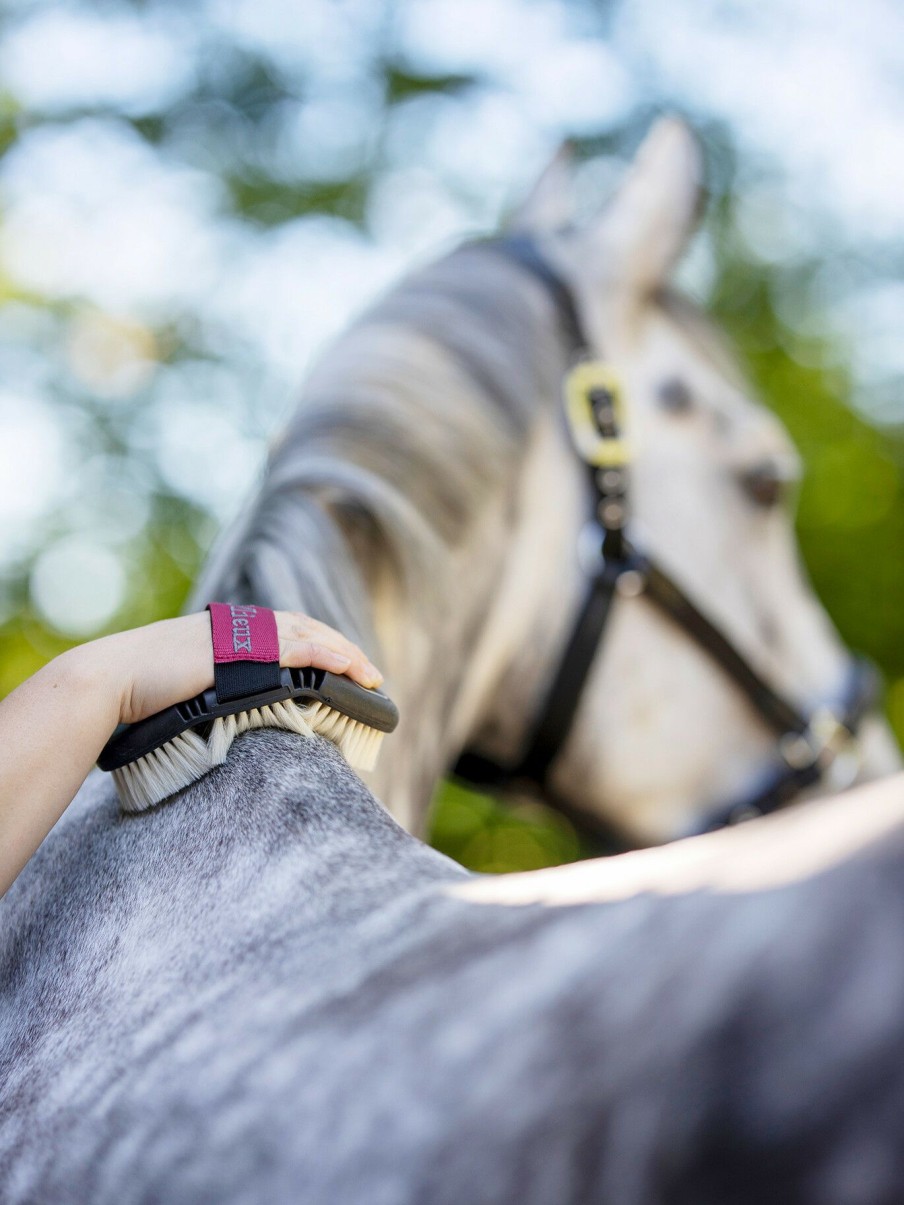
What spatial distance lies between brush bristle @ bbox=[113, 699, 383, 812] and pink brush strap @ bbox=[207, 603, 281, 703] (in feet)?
0.07

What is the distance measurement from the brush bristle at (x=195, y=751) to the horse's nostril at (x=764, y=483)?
1251 mm

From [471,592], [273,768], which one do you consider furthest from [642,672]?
[273,768]

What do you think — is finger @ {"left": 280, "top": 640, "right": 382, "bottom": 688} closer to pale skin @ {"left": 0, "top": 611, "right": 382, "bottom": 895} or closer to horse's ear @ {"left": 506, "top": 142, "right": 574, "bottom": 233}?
pale skin @ {"left": 0, "top": 611, "right": 382, "bottom": 895}

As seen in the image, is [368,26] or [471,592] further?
[368,26]

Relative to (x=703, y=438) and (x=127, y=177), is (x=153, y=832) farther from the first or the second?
(x=127, y=177)

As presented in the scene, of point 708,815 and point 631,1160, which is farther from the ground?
point 631,1160

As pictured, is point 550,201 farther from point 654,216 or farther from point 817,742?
point 817,742

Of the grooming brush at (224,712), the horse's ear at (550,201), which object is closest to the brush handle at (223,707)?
the grooming brush at (224,712)

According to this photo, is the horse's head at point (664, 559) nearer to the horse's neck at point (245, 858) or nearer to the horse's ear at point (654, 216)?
the horse's ear at point (654, 216)

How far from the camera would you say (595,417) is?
1.69 metres

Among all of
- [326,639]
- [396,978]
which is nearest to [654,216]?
[326,639]

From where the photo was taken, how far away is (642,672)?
5.74ft

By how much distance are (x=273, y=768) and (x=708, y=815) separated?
1275 mm

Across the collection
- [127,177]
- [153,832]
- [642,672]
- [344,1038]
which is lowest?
[127,177]
